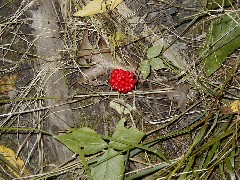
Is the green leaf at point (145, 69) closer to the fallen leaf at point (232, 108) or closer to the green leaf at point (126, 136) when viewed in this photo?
the green leaf at point (126, 136)

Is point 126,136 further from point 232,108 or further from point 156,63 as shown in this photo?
point 232,108

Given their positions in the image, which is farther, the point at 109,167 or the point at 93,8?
the point at 93,8

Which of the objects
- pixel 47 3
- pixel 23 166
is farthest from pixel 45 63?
pixel 23 166

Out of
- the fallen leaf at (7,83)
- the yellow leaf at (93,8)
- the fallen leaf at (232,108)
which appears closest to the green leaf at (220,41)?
the fallen leaf at (232,108)

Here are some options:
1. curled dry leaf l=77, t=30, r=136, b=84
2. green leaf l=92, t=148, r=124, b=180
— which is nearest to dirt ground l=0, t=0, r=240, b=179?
curled dry leaf l=77, t=30, r=136, b=84

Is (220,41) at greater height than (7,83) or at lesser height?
greater

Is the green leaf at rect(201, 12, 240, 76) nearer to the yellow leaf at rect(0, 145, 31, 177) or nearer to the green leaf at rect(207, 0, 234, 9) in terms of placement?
the green leaf at rect(207, 0, 234, 9)

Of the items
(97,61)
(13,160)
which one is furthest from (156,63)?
(13,160)
